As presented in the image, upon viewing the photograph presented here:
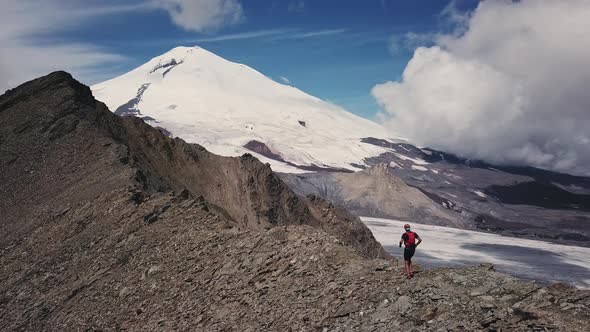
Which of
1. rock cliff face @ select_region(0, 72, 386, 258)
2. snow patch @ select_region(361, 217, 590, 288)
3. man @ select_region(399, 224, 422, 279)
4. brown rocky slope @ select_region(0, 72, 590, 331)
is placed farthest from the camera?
snow patch @ select_region(361, 217, 590, 288)

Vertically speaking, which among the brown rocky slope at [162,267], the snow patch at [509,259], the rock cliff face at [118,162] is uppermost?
the rock cliff face at [118,162]

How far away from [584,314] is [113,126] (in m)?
37.2

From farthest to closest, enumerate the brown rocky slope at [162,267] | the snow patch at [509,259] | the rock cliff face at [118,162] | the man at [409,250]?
the snow patch at [509,259] < the rock cliff face at [118,162] < the man at [409,250] < the brown rocky slope at [162,267]

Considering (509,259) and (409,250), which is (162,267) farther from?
(509,259)

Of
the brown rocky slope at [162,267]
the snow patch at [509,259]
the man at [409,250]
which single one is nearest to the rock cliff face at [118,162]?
the brown rocky slope at [162,267]

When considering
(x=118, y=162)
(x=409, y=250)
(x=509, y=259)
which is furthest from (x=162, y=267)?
(x=509, y=259)

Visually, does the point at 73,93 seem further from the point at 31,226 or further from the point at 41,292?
the point at 41,292

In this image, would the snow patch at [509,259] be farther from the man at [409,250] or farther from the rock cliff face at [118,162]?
the man at [409,250]

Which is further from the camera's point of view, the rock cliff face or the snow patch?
the snow patch

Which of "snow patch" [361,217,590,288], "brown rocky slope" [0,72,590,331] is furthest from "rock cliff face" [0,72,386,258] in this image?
"snow patch" [361,217,590,288]

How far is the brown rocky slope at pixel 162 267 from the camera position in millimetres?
13539

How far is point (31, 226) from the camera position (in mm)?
28547

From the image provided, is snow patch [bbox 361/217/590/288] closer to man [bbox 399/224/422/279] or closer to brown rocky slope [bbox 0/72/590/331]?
brown rocky slope [bbox 0/72/590/331]

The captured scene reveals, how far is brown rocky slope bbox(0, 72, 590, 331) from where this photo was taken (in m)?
13.5
